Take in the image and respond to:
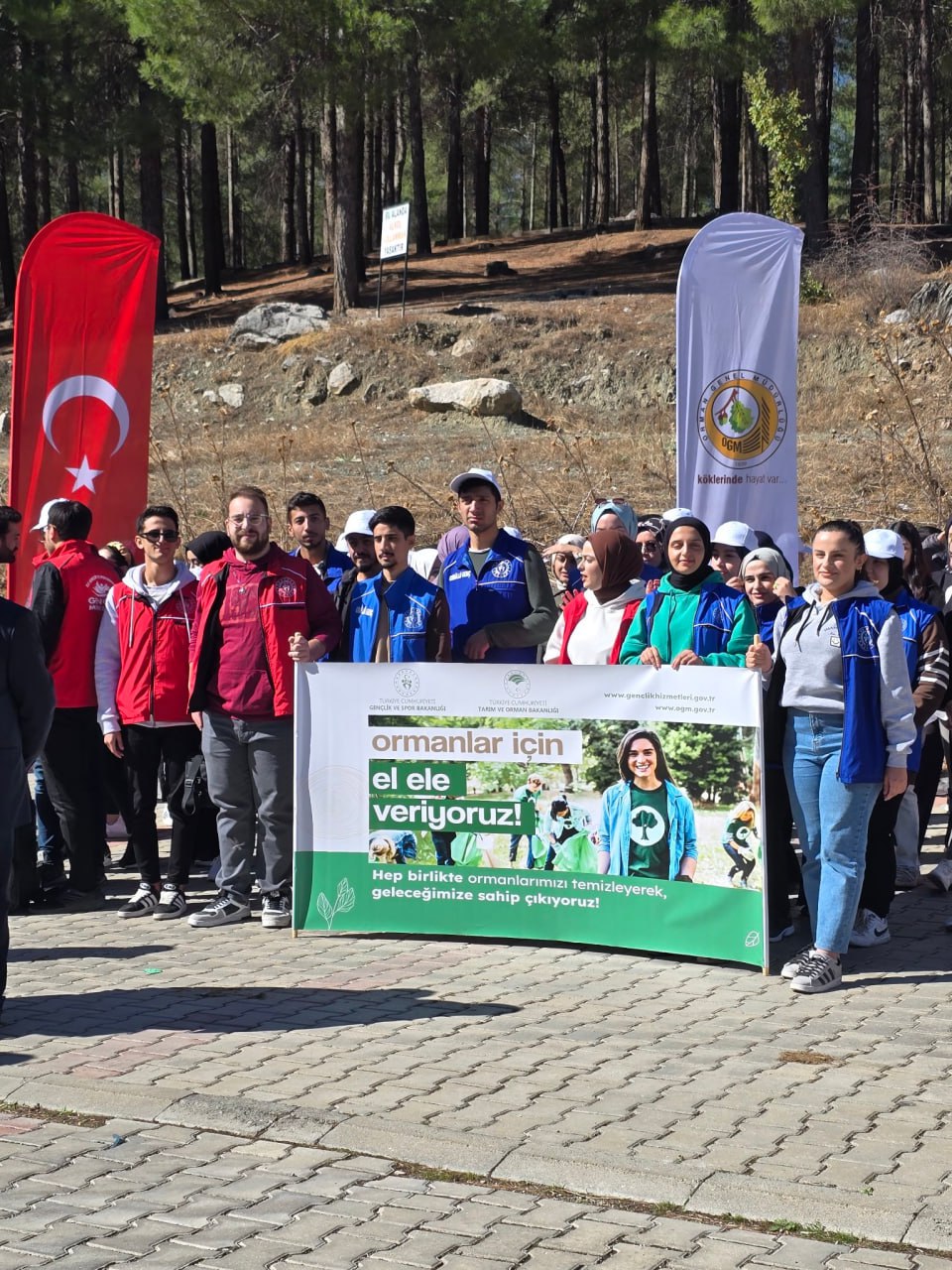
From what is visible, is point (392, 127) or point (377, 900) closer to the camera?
point (377, 900)

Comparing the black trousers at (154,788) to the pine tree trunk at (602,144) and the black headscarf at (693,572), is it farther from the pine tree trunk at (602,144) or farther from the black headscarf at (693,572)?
the pine tree trunk at (602,144)

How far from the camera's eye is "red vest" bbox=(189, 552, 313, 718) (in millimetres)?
7777

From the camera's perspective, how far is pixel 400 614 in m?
7.95

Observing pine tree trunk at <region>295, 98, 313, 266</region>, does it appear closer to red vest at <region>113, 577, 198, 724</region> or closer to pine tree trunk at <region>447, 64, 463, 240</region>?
pine tree trunk at <region>447, 64, 463, 240</region>

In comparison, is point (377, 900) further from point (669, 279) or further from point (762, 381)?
point (669, 279)

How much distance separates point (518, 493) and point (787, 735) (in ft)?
46.2

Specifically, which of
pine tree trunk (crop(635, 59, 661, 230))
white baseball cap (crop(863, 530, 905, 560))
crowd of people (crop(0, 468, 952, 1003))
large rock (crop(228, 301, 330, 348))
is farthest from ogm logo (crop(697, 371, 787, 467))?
pine tree trunk (crop(635, 59, 661, 230))

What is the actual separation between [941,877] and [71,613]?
16.4 ft

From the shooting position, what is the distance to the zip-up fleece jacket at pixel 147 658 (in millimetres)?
8281

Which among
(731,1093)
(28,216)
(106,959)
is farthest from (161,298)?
(731,1093)

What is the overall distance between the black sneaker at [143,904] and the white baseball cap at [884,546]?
13.8 feet

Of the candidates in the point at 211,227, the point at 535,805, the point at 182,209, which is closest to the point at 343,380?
the point at 211,227

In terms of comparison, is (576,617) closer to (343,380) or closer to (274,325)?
(343,380)

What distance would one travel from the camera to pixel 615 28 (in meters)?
38.2
